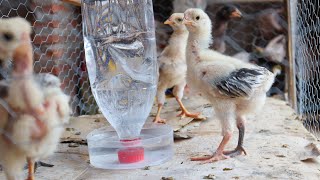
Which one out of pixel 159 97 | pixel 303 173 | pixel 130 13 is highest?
pixel 130 13

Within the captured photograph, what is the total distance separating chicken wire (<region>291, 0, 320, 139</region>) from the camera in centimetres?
260

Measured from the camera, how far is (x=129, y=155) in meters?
1.63

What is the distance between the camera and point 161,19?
386 centimetres

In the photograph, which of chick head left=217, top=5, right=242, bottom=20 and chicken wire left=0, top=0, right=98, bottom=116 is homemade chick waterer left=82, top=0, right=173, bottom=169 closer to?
chicken wire left=0, top=0, right=98, bottom=116

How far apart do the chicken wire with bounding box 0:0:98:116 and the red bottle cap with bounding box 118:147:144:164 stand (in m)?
0.55

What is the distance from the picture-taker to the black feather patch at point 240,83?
62.1 inches

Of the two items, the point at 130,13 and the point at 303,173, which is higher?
the point at 130,13

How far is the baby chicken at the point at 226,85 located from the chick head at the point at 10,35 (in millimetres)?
810

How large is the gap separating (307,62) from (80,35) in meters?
1.33

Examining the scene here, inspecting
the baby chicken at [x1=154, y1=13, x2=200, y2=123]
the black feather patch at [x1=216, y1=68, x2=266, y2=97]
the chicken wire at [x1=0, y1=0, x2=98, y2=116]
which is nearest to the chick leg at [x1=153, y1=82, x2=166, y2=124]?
the baby chicken at [x1=154, y1=13, x2=200, y2=123]

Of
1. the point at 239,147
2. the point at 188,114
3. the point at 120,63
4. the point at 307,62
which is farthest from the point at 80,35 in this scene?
the point at 239,147

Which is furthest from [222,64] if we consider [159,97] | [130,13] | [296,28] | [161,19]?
[161,19]

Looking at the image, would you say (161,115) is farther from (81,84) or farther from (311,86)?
(311,86)

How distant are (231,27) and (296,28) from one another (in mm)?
1287
